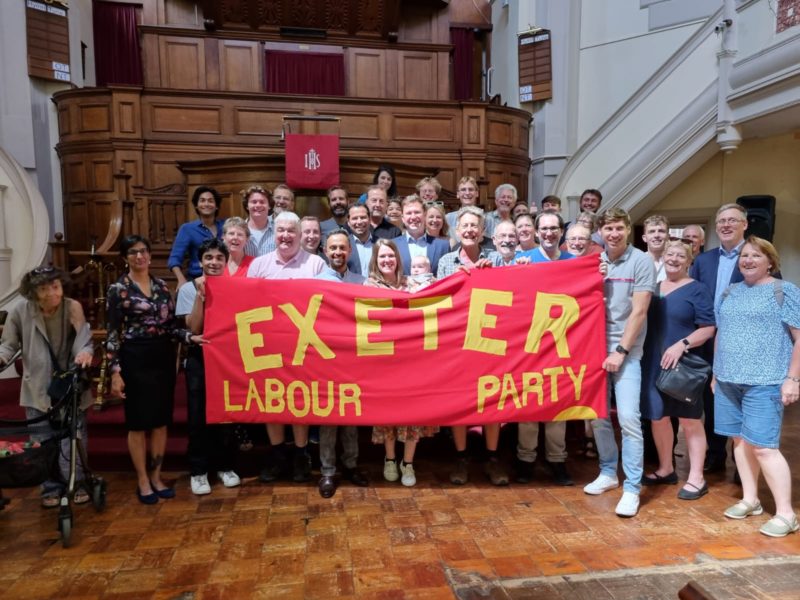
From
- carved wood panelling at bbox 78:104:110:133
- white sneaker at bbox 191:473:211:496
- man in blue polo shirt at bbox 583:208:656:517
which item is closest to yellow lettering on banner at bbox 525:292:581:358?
man in blue polo shirt at bbox 583:208:656:517

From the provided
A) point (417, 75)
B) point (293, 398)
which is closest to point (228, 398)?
point (293, 398)

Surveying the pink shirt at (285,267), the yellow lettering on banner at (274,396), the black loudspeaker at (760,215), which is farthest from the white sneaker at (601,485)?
the black loudspeaker at (760,215)

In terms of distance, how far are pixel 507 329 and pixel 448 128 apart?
5.33 m

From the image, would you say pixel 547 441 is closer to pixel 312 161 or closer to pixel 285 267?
pixel 285 267

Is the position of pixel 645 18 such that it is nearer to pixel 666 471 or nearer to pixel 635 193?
pixel 635 193

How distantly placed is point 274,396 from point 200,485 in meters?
0.73

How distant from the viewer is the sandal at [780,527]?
2.71 meters

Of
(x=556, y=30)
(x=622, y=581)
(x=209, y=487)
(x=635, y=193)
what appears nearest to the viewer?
(x=622, y=581)

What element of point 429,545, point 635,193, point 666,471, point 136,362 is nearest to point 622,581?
point 429,545

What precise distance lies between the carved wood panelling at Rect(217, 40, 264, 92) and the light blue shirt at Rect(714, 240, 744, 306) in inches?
315

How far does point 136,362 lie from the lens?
2998 mm

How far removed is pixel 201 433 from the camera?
326 centimetres

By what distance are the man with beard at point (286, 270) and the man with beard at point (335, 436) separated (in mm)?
106

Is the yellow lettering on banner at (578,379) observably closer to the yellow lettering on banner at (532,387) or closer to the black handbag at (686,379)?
the yellow lettering on banner at (532,387)
